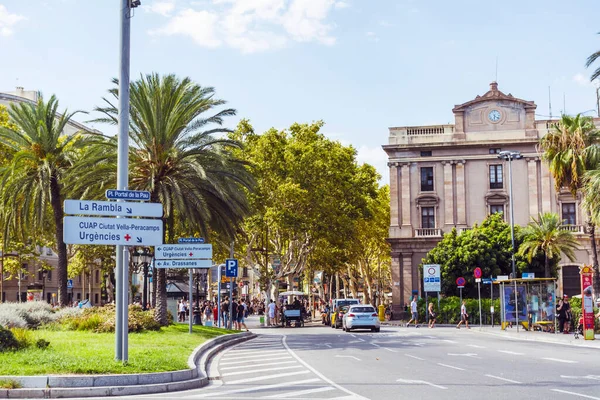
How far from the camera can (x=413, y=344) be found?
28766mm

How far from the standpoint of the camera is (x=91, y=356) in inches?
663

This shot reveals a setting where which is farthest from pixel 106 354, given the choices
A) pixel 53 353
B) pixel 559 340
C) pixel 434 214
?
pixel 434 214

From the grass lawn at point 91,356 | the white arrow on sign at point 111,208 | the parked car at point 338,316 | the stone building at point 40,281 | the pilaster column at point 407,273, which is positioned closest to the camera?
the grass lawn at point 91,356

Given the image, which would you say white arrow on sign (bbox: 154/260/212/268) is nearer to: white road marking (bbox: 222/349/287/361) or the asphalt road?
the asphalt road

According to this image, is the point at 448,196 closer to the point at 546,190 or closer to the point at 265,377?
the point at 546,190

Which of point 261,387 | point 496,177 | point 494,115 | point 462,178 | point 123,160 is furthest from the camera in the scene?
point 462,178

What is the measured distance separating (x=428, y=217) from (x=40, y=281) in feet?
125

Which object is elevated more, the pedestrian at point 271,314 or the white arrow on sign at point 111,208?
the white arrow on sign at point 111,208

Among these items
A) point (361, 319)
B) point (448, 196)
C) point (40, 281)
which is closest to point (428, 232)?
point (448, 196)

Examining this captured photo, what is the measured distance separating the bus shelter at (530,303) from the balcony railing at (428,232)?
2361cm

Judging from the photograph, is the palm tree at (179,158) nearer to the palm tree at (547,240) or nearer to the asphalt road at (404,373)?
the asphalt road at (404,373)

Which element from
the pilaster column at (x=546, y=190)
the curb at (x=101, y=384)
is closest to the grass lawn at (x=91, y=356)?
the curb at (x=101, y=384)

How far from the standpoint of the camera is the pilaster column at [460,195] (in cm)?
6525

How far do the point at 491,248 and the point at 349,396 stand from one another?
4571 cm
